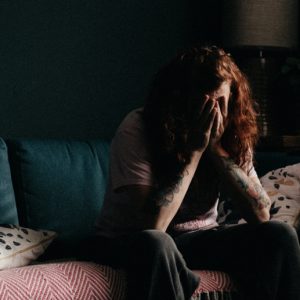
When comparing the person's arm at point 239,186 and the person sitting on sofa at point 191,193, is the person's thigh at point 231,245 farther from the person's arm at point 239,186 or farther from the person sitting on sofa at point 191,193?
the person's arm at point 239,186

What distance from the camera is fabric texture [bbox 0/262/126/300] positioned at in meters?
1.79

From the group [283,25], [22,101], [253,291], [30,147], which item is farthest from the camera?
[283,25]

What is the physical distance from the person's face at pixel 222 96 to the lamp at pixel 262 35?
44.4 inches

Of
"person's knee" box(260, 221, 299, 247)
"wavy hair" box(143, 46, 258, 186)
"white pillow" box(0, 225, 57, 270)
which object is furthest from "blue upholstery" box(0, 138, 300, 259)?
"person's knee" box(260, 221, 299, 247)

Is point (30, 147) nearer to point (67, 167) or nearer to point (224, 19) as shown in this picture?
point (67, 167)

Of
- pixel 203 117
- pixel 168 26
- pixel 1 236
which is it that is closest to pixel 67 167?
pixel 1 236

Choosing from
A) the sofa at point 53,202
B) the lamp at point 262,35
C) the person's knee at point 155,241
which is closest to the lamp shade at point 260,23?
the lamp at point 262,35

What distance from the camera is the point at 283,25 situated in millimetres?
3236

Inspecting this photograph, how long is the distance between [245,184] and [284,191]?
0.41 m

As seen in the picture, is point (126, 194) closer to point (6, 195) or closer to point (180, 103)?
point (180, 103)

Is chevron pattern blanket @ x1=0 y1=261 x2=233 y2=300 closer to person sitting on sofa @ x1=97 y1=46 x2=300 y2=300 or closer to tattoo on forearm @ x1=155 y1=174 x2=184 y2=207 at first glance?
person sitting on sofa @ x1=97 y1=46 x2=300 y2=300

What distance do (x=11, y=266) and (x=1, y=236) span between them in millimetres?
103

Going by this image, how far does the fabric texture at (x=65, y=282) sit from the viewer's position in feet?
5.86

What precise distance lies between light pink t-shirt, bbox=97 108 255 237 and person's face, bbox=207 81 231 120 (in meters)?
0.19
